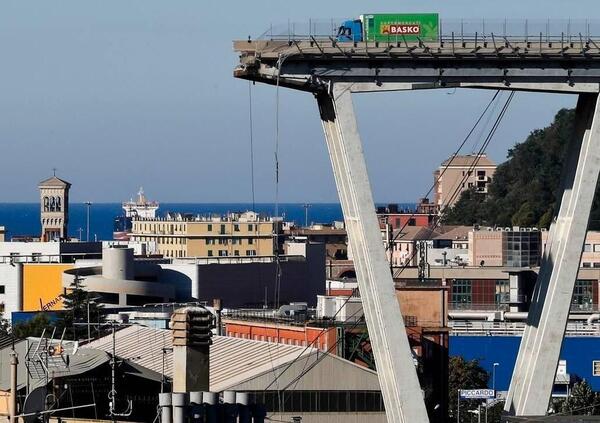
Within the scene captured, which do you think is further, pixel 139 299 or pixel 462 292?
pixel 462 292

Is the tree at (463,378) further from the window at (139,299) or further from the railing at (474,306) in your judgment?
the railing at (474,306)

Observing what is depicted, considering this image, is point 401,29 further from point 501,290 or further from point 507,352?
point 501,290

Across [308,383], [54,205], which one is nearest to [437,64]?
[308,383]

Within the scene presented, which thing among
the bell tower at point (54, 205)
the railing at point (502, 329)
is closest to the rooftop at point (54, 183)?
the bell tower at point (54, 205)

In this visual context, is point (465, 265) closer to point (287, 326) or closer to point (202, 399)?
point (287, 326)

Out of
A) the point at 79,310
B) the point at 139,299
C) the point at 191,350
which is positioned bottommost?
the point at 191,350

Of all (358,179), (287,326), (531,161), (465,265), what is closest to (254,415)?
(358,179)

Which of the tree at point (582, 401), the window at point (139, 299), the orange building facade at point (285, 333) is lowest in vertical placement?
the tree at point (582, 401)
